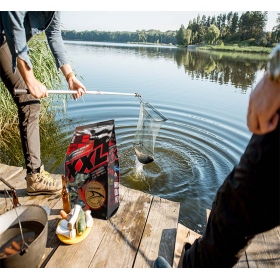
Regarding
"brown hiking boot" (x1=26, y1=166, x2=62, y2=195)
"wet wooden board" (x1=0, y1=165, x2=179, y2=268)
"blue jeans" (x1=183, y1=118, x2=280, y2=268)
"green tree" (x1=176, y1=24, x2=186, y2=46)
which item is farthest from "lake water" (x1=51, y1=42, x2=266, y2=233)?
"green tree" (x1=176, y1=24, x2=186, y2=46)

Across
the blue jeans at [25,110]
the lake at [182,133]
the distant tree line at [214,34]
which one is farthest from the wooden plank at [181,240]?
the distant tree line at [214,34]

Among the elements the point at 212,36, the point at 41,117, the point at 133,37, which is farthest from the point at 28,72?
the point at 133,37

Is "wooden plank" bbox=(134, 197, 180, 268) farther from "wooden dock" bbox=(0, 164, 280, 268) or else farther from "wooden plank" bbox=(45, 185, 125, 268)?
"wooden plank" bbox=(45, 185, 125, 268)

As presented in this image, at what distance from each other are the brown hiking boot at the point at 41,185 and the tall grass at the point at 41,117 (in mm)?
1805

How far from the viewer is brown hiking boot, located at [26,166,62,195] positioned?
7.61 ft

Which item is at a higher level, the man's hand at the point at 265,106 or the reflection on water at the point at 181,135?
the man's hand at the point at 265,106

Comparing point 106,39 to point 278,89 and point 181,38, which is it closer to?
point 181,38

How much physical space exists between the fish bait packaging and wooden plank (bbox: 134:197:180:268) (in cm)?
39

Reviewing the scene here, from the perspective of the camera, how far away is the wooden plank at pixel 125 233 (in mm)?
1738

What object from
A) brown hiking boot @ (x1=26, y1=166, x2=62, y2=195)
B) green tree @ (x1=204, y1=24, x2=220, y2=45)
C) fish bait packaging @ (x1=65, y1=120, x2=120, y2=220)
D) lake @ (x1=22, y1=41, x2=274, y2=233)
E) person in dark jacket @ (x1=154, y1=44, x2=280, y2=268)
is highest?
green tree @ (x1=204, y1=24, x2=220, y2=45)

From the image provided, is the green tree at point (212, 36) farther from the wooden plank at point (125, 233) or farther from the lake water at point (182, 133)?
the wooden plank at point (125, 233)

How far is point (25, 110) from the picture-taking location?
2.20 m

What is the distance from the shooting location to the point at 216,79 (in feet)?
39.6
